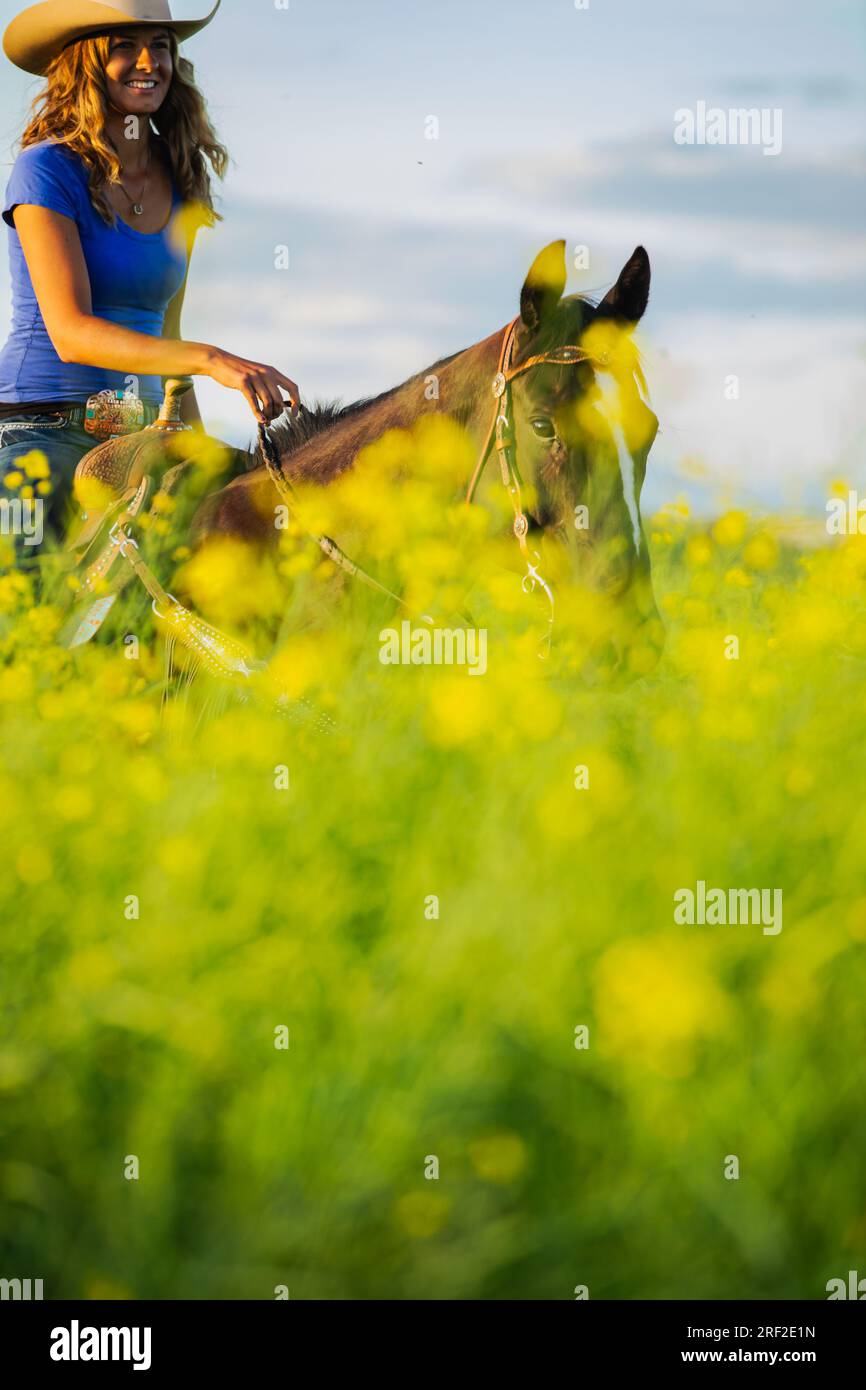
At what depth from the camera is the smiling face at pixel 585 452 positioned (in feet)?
10.8

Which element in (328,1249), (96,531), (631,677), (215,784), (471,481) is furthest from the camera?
(96,531)

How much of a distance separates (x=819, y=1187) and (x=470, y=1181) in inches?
19.5

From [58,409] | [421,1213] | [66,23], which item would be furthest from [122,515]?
[421,1213]

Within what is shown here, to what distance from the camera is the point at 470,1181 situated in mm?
1790

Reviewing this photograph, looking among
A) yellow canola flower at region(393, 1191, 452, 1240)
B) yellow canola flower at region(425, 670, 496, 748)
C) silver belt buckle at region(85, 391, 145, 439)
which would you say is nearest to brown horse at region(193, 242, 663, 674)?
yellow canola flower at region(425, 670, 496, 748)

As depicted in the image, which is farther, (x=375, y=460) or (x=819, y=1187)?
(x=375, y=460)

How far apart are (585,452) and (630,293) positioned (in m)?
0.62

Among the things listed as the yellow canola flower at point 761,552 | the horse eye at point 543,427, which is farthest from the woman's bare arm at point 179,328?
the yellow canola flower at point 761,552

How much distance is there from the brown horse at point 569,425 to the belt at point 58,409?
1007mm

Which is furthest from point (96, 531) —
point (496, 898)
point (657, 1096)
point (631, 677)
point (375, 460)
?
point (657, 1096)

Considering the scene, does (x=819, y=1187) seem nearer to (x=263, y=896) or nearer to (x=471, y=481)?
(x=263, y=896)

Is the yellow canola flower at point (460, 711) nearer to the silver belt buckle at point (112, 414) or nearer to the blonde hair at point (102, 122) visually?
the silver belt buckle at point (112, 414)

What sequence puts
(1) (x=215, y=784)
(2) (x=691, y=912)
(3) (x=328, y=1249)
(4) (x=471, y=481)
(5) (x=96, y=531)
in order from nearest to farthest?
(3) (x=328, y=1249) < (2) (x=691, y=912) < (1) (x=215, y=784) < (4) (x=471, y=481) < (5) (x=96, y=531)

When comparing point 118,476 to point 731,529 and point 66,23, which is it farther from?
point 731,529
